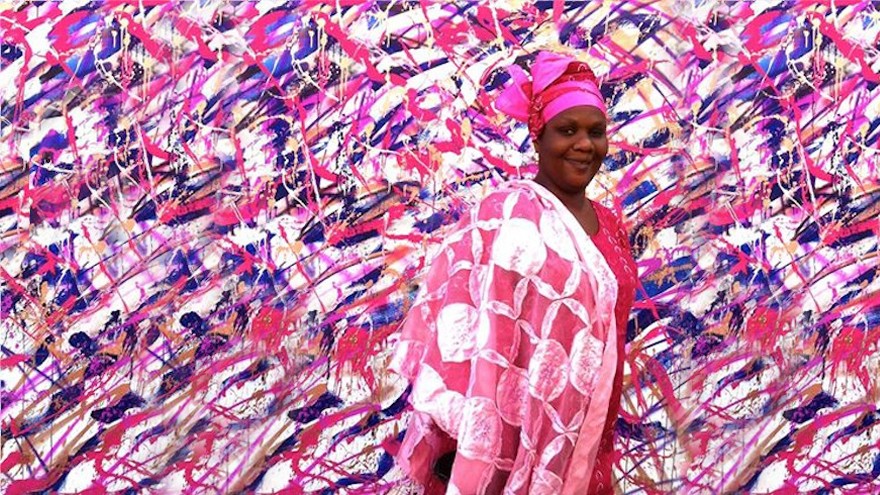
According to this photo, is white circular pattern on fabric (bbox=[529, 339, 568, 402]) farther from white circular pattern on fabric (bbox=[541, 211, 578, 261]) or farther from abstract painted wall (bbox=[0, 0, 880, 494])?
abstract painted wall (bbox=[0, 0, 880, 494])

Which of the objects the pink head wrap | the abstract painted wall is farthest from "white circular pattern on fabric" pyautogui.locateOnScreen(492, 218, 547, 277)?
the abstract painted wall

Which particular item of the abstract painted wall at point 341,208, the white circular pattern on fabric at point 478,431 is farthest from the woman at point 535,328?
the abstract painted wall at point 341,208

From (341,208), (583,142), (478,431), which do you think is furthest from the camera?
(341,208)

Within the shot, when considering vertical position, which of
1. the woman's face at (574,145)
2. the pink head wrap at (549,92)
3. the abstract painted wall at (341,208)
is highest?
the pink head wrap at (549,92)

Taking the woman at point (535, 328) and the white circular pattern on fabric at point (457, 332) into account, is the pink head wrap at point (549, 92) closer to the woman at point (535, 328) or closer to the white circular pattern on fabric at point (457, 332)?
the woman at point (535, 328)

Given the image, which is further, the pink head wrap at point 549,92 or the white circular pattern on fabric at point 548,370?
the pink head wrap at point 549,92

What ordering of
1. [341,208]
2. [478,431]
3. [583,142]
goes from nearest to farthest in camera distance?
[478,431] → [583,142] → [341,208]

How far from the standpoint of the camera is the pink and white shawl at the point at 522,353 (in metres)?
2.43

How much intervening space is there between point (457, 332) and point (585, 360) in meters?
0.28

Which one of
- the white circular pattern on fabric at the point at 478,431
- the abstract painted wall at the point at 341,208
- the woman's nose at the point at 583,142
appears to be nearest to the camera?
the white circular pattern on fabric at the point at 478,431

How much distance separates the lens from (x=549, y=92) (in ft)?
8.59

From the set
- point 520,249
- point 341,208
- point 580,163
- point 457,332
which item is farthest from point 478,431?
point 341,208

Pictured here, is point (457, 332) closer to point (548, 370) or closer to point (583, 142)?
point (548, 370)

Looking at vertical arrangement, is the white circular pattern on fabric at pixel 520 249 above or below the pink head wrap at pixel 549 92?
below
